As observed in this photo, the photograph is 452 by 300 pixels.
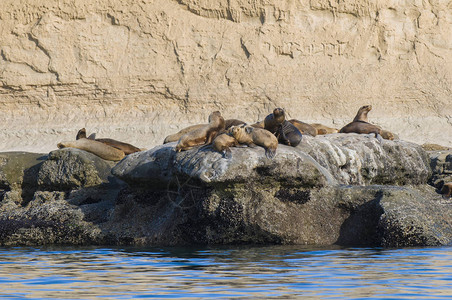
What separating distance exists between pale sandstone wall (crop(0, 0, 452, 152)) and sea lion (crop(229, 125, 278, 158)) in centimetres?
1828

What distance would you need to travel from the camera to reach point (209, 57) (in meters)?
30.7

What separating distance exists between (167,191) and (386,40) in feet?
66.8

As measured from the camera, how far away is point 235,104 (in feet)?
99.4

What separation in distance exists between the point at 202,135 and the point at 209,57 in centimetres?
1777

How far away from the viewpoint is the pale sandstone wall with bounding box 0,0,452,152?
30422 millimetres

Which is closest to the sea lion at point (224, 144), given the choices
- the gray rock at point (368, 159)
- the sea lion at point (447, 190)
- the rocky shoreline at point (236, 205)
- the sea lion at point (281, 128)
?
the rocky shoreline at point (236, 205)

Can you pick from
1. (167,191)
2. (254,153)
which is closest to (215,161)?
(254,153)

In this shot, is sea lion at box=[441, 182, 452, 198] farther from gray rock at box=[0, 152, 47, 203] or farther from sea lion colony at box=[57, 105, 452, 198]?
gray rock at box=[0, 152, 47, 203]

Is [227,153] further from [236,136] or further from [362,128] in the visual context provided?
[362,128]

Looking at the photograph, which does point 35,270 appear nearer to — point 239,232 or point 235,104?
point 239,232

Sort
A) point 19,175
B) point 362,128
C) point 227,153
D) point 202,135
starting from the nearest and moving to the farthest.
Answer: point 227,153
point 202,135
point 19,175
point 362,128

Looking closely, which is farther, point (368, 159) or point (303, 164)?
point (368, 159)

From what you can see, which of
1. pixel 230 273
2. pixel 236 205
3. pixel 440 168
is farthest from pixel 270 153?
pixel 440 168

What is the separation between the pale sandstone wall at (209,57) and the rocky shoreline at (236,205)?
53.4 feet
